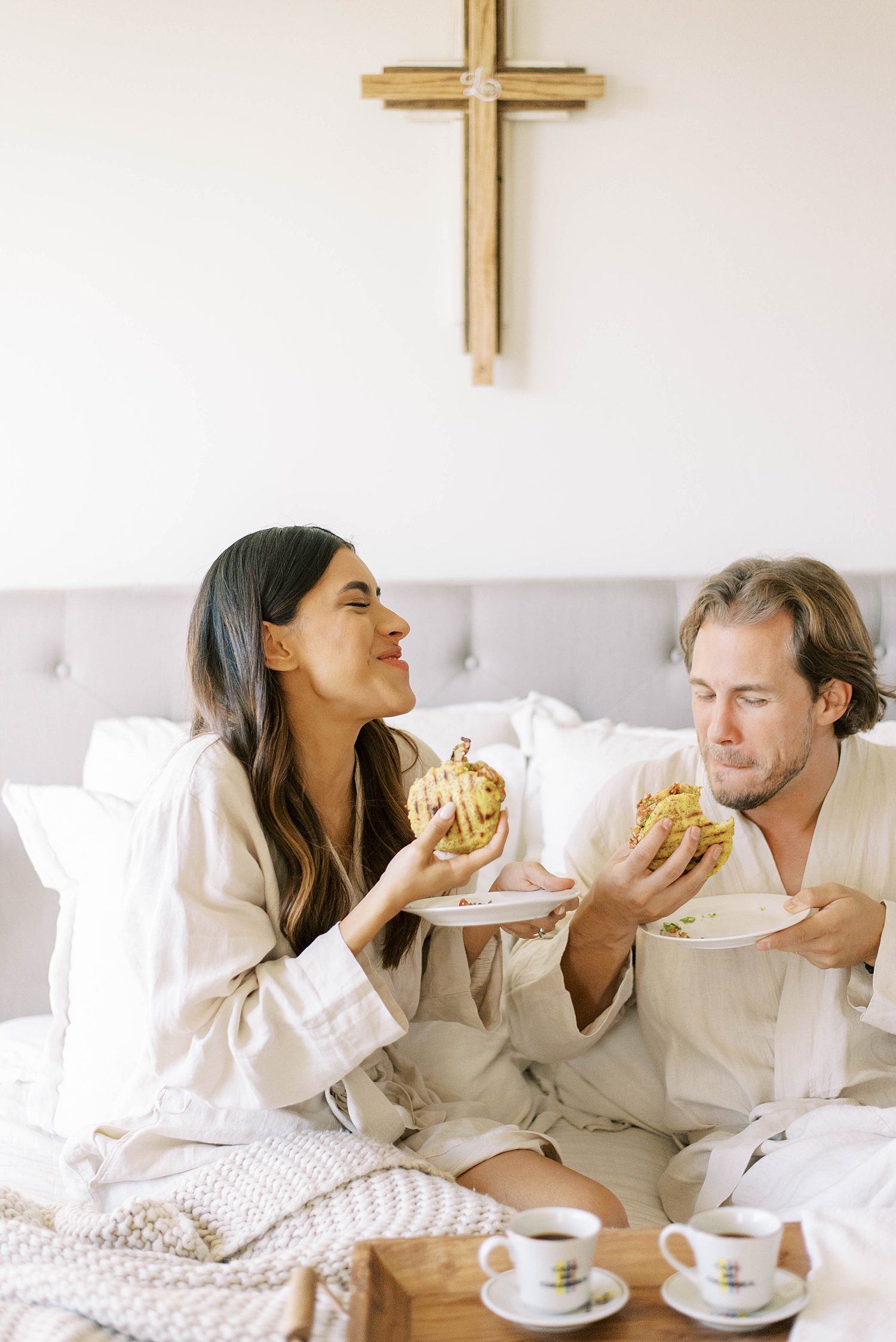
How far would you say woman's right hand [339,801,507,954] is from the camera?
1.34 meters

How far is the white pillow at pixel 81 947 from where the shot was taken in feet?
5.84

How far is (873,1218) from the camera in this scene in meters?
1.08

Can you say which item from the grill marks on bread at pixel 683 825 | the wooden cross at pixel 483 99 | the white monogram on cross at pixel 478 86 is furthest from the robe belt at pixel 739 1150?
the white monogram on cross at pixel 478 86

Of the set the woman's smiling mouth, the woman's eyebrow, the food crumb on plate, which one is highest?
the woman's eyebrow

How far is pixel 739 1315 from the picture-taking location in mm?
925

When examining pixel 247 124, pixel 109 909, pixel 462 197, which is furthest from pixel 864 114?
pixel 109 909

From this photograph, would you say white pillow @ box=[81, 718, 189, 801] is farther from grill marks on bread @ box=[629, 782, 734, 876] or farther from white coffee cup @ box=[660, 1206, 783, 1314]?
white coffee cup @ box=[660, 1206, 783, 1314]

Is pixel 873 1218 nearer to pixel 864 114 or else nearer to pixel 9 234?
pixel 864 114

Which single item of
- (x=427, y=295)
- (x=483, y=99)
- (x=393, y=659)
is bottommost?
(x=393, y=659)

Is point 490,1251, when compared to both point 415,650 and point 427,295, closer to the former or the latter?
point 415,650

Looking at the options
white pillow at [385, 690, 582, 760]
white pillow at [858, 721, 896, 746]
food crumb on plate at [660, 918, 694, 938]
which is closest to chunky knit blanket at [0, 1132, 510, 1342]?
food crumb on plate at [660, 918, 694, 938]

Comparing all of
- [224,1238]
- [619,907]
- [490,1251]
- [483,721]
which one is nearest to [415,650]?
[483,721]

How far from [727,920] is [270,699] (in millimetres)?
686

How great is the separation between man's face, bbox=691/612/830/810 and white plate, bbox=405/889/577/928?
35cm
